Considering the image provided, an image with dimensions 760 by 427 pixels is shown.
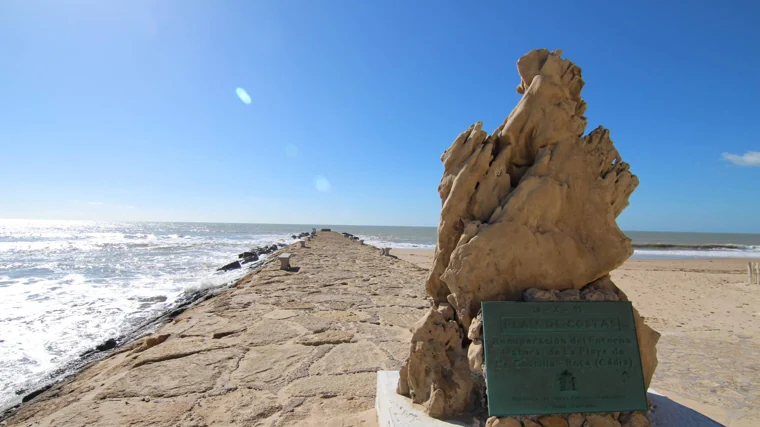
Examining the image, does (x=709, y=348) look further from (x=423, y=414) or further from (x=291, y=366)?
(x=291, y=366)

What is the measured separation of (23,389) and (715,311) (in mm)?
12324

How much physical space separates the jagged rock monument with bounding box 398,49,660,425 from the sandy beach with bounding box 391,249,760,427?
5.52 ft

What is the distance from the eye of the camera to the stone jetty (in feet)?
11.3

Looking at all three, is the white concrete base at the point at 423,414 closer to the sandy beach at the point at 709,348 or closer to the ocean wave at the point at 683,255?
the sandy beach at the point at 709,348

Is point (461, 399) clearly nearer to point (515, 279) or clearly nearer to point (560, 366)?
point (560, 366)

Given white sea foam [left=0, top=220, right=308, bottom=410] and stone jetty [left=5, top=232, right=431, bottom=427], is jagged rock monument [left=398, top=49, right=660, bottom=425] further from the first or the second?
white sea foam [left=0, top=220, right=308, bottom=410]

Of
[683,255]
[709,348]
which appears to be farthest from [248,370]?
[683,255]

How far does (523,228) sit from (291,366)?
3.08m

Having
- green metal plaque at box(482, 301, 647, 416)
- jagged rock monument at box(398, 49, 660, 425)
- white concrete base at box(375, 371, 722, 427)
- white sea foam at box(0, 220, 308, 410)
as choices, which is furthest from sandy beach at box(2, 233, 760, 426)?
green metal plaque at box(482, 301, 647, 416)

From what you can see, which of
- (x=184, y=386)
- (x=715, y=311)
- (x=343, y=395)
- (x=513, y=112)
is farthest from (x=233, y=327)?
(x=715, y=311)

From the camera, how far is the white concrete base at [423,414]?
2.67 metres

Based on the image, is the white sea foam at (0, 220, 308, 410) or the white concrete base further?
the white sea foam at (0, 220, 308, 410)

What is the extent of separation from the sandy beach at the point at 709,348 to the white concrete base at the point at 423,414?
76 centimetres

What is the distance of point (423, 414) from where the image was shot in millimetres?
2773
